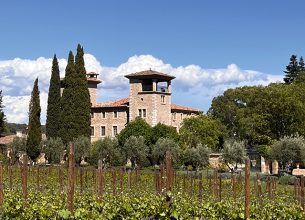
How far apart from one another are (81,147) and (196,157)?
1033 centimetres

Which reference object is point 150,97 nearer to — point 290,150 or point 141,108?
point 141,108

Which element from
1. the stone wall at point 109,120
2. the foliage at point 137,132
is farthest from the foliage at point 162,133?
the stone wall at point 109,120

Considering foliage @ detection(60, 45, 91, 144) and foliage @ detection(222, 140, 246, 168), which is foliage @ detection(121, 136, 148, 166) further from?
foliage @ detection(222, 140, 246, 168)

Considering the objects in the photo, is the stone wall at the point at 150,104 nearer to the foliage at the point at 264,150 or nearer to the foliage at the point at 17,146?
the foliage at the point at 264,150

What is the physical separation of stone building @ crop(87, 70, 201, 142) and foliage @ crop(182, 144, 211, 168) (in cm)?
895

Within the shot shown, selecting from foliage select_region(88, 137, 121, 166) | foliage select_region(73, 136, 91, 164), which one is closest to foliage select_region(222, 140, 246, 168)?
foliage select_region(88, 137, 121, 166)

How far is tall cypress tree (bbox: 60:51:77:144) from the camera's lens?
160ft

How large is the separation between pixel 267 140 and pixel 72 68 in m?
18.6

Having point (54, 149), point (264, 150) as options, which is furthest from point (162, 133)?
point (54, 149)

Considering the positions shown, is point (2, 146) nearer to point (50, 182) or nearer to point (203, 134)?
point (203, 134)

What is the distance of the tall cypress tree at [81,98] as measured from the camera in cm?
4894

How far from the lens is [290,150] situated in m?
38.4

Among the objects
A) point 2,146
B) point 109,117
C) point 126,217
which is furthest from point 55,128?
point 126,217

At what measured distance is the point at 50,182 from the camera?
29469 mm
